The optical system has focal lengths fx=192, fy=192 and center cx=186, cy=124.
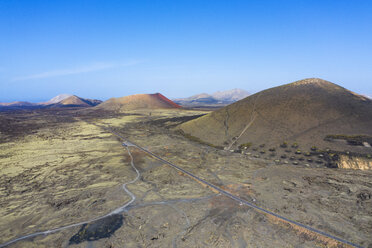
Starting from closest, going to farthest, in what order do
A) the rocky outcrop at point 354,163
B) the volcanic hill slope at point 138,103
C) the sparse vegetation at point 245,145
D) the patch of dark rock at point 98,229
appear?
the patch of dark rock at point 98,229
the rocky outcrop at point 354,163
the sparse vegetation at point 245,145
the volcanic hill slope at point 138,103

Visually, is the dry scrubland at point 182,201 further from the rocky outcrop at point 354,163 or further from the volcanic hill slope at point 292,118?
the volcanic hill slope at point 292,118

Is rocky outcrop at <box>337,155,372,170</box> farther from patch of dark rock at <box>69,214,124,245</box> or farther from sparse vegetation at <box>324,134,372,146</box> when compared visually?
patch of dark rock at <box>69,214,124,245</box>

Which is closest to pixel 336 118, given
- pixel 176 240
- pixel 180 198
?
pixel 180 198

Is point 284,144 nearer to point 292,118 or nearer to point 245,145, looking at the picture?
point 245,145

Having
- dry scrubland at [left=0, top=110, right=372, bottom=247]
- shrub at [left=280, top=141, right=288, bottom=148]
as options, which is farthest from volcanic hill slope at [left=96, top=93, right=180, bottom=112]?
shrub at [left=280, top=141, right=288, bottom=148]

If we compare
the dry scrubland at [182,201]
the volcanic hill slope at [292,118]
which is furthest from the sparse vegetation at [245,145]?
the dry scrubland at [182,201]
